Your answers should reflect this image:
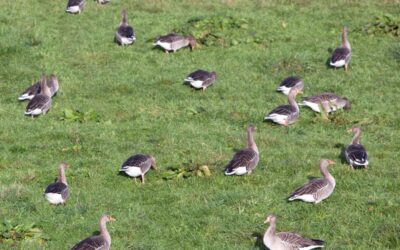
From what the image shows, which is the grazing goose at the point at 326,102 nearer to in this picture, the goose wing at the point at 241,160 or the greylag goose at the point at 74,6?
the goose wing at the point at 241,160

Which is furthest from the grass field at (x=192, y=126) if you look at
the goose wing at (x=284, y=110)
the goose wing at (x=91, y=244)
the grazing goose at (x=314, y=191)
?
the goose wing at (x=91, y=244)

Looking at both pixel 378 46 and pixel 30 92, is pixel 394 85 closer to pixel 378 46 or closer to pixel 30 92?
pixel 378 46

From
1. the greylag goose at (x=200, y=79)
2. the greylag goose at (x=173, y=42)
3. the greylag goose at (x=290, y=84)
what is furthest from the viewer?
the greylag goose at (x=173, y=42)

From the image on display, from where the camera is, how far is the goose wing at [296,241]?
1528 cm

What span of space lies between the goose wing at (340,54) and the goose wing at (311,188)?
37.1 feet

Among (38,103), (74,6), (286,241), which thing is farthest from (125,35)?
(286,241)

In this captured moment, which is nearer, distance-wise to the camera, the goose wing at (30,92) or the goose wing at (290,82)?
the goose wing at (30,92)

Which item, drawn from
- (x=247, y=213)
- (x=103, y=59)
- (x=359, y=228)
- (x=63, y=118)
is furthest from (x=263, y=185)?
(x=103, y=59)

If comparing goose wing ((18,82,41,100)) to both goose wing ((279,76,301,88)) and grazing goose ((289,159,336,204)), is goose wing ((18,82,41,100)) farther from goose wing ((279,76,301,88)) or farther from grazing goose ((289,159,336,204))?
grazing goose ((289,159,336,204))

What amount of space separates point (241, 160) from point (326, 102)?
6329mm

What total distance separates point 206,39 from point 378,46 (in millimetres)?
6484

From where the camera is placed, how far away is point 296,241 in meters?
15.3

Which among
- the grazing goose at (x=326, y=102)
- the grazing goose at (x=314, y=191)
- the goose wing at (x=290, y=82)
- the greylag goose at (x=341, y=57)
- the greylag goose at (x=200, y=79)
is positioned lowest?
the greylag goose at (x=200, y=79)

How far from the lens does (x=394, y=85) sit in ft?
91.2
